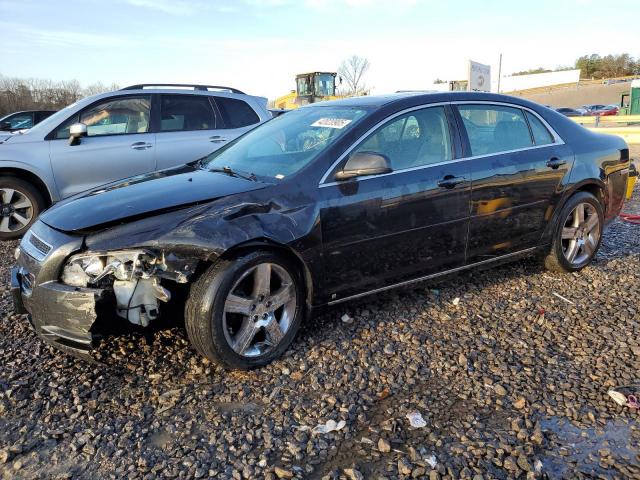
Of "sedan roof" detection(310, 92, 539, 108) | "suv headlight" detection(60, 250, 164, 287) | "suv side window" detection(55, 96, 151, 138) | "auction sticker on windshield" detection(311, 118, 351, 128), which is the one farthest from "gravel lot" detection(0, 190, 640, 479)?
"suv side window" detection(55, 96, 151, 138)

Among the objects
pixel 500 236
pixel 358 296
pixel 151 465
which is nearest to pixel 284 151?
pixel 358 296

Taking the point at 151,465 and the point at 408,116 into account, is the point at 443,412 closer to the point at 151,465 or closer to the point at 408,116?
the point at 151,465

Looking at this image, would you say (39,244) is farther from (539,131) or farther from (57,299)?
(539,131)

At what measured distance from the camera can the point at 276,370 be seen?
128 inches

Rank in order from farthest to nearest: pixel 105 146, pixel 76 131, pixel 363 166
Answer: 1. pixel 105 146
2. pixel 76 131
3. pixel 363 166

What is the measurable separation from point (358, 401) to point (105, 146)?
5093mm

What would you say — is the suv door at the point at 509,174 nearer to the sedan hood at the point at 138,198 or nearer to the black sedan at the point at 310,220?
the black sedan at the point at 310,220

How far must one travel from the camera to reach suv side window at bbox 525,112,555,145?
4.61 m

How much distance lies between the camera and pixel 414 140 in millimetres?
3951

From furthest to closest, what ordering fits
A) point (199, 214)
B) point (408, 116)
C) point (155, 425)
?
1. point (408, 116)
2. point (199, 214)
3. point (155, 425)

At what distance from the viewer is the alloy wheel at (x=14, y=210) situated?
6.24 metres

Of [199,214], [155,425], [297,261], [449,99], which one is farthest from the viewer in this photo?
[449,99]

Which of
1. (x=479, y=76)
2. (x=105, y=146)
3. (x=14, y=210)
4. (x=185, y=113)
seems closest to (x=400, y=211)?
(x=105, y=146)

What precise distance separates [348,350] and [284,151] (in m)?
1.53
